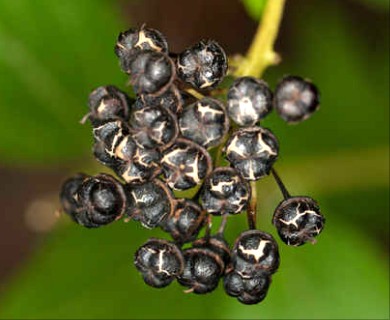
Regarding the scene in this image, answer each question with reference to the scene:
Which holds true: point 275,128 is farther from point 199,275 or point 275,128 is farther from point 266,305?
point 199,275

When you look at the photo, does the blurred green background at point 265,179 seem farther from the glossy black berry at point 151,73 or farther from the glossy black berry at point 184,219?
the glossy black berry at point 184,219

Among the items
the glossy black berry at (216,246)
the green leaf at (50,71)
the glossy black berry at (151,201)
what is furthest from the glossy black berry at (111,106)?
the green leaf at (50,71)

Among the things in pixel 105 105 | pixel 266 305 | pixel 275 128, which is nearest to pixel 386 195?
pixel 275 128

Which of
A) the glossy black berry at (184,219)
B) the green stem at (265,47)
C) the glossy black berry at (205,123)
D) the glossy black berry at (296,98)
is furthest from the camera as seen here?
the green stem at (265,47)

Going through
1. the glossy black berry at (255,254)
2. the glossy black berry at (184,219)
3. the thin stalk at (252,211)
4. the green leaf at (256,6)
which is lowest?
the glossy black berry at (255,254)

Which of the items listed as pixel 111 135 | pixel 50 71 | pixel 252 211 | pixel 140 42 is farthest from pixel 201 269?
pixel 50 71

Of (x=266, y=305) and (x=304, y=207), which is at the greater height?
(x=266, y=305)

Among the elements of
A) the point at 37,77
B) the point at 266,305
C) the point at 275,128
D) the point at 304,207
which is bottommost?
the point at 304,207
